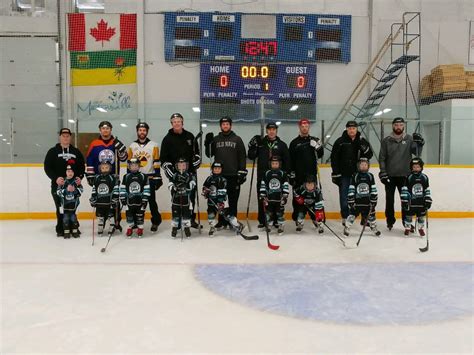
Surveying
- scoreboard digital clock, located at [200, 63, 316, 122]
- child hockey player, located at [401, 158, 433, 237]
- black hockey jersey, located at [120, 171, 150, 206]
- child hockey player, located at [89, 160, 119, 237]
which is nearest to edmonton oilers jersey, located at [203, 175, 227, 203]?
black hockey jersey, located at [120, 171, 150, 206]

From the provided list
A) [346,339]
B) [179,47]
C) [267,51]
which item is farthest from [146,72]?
[346,339]

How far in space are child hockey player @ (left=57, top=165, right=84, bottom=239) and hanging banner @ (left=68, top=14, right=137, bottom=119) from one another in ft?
14.8

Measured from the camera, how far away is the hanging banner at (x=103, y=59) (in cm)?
845

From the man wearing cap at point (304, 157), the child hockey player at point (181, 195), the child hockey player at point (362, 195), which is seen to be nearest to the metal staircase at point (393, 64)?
the man wearing cap at point (304, 157)

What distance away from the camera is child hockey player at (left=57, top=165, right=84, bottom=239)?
4215 millimetres

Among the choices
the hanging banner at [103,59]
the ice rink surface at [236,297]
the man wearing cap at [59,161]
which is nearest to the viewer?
the ice rink surface at [236,297]

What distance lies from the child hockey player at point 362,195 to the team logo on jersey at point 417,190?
1.25 ft

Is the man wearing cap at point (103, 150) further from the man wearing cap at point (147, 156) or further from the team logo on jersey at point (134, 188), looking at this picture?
the team logo on jersey at point (134, 188)

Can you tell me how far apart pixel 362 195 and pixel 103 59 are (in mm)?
6480

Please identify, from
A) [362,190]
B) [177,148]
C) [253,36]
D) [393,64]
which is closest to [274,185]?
[362,190]

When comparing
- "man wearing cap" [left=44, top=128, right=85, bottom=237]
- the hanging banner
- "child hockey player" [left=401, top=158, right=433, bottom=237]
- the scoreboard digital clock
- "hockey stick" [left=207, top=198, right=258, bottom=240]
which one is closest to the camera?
"hockey stick" [left=207, top=198, right=258, bottom=240]

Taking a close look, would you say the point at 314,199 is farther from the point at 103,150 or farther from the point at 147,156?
the point at 103,150

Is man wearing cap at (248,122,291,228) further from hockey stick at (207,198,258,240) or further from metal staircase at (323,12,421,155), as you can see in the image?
metal staircase at (323,12,421,155)

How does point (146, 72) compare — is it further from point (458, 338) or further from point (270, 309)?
point (458, 338)
